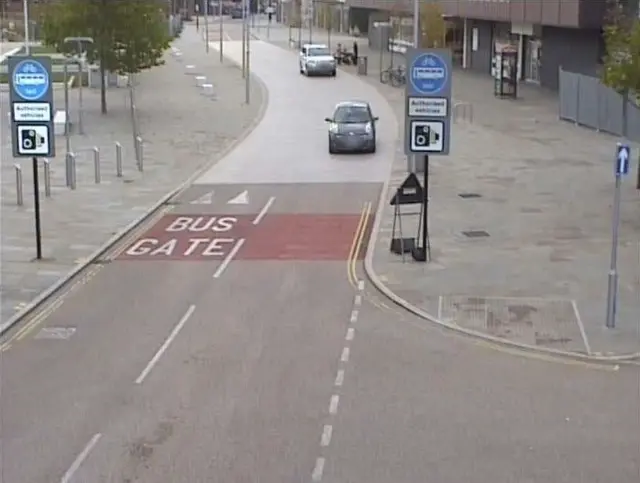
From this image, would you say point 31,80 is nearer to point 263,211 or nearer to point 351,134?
point 263,211

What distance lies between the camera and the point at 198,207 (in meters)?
29.8

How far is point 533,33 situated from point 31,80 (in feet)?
145

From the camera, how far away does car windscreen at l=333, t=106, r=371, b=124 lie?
A: 40.3 m

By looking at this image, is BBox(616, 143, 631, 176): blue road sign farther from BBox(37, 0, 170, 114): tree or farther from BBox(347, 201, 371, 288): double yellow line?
BBox(37, 0, 170, 114): tree

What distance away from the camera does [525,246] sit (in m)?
24.7

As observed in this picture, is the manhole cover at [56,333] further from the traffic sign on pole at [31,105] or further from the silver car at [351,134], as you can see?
the silver car at [351,134]

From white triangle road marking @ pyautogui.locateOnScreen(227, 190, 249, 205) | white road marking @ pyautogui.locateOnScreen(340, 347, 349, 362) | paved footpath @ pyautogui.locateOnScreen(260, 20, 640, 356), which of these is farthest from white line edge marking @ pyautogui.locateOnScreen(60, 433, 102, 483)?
white triangle road marking @ pyautogui.locateOnScreen(227, 190, 249, 205)

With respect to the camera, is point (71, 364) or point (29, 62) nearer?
point (71, 364)

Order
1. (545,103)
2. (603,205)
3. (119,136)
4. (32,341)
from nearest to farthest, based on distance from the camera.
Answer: (32,341)
(603,205)
(119,136)
(545,103)

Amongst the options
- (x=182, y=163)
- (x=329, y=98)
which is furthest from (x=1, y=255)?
(x=329, y=98)

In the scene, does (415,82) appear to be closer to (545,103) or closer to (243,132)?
(243,132)

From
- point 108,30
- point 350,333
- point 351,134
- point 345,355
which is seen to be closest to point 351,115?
point 351,134

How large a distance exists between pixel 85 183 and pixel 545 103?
28.8 meters

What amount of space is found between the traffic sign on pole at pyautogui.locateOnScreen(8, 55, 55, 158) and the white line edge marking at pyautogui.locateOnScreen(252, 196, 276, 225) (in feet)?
19.9
